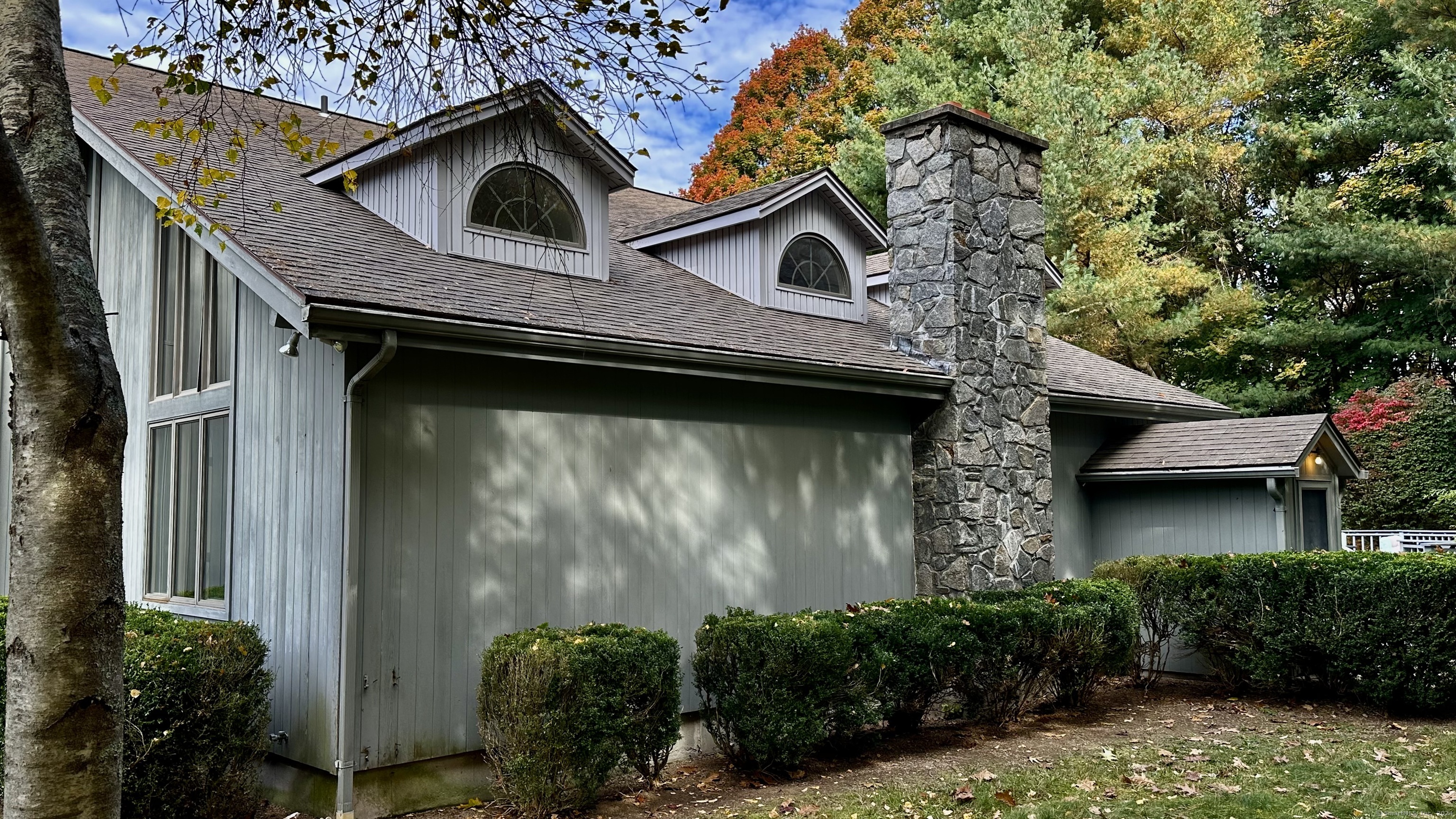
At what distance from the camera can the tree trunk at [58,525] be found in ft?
10.4

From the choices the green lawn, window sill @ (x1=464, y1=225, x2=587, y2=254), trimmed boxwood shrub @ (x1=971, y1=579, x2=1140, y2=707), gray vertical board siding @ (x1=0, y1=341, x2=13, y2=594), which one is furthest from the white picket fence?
gray vertical board siding @ (x1=0, y1=341, x2=13, y2=594)

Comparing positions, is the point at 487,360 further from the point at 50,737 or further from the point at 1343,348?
the point at 1343,348

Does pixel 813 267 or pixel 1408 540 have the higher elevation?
pixel 813 267

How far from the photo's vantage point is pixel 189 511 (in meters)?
7.52

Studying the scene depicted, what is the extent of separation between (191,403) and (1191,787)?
22.8 ft

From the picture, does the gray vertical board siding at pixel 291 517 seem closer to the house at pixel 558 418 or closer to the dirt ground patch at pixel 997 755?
the house at pixel 558 418

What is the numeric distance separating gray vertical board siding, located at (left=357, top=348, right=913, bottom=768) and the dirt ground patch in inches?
38.3

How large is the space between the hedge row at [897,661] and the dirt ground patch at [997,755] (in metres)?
0.22

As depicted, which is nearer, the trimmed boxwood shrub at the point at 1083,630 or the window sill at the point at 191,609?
the window sill at the point at 191,609

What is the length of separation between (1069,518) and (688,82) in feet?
25.7

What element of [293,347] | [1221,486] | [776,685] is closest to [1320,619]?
[1221,486]

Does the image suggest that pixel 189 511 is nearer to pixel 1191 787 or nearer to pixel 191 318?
pixel 191 318

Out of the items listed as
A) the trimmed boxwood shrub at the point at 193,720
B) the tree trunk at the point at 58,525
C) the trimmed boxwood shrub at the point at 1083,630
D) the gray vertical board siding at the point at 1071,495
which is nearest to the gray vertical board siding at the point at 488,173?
the trimmed boxwood shrub at the point at 193,720

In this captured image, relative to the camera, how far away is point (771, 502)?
8.48m
